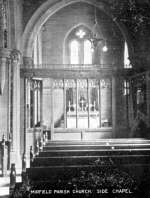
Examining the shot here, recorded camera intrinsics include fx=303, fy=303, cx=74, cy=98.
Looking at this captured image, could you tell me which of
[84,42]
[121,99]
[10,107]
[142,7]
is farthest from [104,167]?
[84,42]

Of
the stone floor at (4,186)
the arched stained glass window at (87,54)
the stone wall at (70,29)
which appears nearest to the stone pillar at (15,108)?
the stone floor at (4,186)

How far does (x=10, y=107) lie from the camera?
31.9ft

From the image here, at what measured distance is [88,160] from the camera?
525 centimetres

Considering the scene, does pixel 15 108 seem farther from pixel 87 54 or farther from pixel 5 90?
pixel 87 54

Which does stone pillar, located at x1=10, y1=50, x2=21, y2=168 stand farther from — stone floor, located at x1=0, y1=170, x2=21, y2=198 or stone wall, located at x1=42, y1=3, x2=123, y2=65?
stone wall, located at x1=42, y1=3, x2=123, y2=65

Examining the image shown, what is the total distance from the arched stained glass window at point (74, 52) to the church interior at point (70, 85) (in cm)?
69

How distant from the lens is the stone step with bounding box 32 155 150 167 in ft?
17.0

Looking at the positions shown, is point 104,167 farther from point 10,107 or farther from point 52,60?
point 52,60

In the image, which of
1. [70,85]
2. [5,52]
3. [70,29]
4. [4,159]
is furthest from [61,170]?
[70,29]

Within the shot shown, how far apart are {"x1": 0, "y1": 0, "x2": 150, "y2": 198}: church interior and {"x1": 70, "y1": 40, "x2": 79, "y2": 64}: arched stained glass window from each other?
687 mm

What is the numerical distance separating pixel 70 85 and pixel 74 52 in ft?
15.0

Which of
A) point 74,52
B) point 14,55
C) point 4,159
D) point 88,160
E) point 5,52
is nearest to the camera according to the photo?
point 88,160

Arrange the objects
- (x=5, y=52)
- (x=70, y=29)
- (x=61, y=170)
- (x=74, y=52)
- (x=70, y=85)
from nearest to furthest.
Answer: (x=61, y=170)
(x=5, y=52)
(x=70, y=85)
(x=70, y=29)
(x=74, y=52)

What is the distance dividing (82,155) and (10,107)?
4595mm
